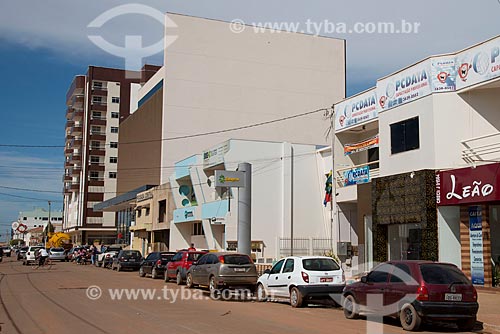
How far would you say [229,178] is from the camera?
29797 mm

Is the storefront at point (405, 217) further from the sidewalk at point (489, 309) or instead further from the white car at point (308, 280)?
the white car at point (308, 280)

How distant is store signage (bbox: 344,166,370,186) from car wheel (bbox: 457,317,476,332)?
15.6 meters

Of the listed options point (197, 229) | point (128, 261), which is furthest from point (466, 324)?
point (197, 229)

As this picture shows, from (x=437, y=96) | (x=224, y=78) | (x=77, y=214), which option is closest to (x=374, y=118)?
(x=437, y=96)

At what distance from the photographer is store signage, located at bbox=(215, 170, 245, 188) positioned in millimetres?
29672

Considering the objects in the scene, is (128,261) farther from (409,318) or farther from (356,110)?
(409,318)

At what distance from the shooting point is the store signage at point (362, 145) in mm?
29470

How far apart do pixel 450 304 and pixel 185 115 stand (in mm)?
48600

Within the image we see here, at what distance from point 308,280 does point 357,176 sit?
43.4 ft

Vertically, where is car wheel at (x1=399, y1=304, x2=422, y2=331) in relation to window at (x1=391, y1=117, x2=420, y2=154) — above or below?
below

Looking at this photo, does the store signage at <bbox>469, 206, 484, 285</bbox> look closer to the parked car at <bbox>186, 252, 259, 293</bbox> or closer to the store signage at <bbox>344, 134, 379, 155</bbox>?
the parked car at <bbox>186, 252, 259, 293</bbox>

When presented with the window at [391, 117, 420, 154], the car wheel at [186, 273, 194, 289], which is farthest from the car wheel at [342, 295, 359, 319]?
the window at [391, 117, 420, 154]

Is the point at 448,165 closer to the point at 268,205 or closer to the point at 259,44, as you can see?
the point at 268,205

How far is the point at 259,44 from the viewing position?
61656 mm
